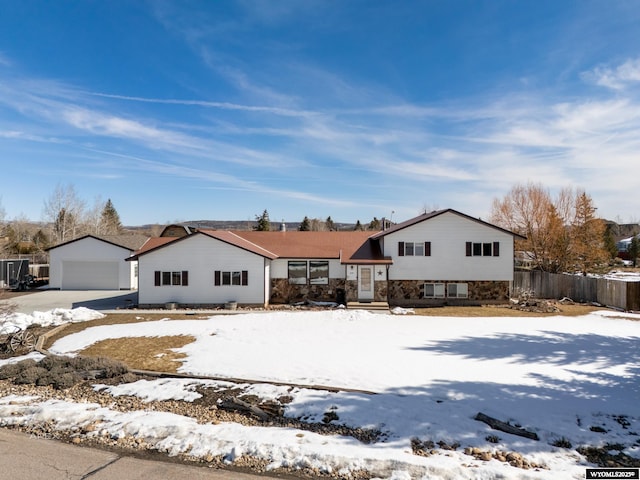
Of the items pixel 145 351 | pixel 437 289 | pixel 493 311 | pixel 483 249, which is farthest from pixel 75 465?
pixel 483 249

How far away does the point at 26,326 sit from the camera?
18500 millimetres

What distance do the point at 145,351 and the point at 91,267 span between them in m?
24.3

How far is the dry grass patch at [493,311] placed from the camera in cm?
2209

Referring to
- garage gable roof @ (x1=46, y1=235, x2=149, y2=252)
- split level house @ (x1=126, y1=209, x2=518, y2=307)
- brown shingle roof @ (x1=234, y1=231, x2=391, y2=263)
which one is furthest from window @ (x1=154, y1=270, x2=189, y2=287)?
garage gable roof @ (x1=46, y1=235, x2=149, y2=252)

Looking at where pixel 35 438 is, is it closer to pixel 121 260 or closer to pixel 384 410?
pixel 384 410

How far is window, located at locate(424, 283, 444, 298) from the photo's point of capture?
26031 mm

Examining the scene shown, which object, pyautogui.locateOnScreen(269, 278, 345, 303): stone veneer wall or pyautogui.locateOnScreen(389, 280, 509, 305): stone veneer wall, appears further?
pyautogui.locateOnScreen(269, 278, 345, 303): stone veneer wall

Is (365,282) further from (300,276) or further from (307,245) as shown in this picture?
(307,245)

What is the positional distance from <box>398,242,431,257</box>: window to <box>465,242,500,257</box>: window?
2566 millimetres

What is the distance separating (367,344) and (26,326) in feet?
52.5

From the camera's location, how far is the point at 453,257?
84.6 ft

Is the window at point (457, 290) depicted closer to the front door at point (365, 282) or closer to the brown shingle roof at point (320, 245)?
the brown shingle roof at point (320, 245)

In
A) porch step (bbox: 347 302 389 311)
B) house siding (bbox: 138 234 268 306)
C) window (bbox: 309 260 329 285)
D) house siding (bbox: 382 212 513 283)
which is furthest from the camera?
window (bbox: 309 260 329 285)

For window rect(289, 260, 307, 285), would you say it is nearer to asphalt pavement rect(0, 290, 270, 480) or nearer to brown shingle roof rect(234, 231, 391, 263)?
brown shingle roof rect(234, 231, 391, 263)
